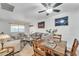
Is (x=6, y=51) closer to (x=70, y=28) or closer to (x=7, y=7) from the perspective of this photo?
(x=7, y=7)

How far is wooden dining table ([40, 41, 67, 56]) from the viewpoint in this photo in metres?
1.51

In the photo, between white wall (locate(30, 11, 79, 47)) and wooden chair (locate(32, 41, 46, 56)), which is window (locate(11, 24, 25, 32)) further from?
white wall (locate(30, 11, 79, 47))

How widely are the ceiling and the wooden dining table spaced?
1.57 ft

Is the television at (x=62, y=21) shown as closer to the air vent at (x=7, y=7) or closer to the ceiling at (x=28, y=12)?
the ceiling at (x=28, y=12)

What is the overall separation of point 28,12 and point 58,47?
0.78 meters

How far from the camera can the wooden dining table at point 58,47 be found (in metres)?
1.51

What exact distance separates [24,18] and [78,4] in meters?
0.91

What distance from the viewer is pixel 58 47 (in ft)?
5.05

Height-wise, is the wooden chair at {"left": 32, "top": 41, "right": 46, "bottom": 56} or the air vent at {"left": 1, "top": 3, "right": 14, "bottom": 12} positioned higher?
the air vent at {"left": 1, "top": 3, "right": 14, "bottom": 12}

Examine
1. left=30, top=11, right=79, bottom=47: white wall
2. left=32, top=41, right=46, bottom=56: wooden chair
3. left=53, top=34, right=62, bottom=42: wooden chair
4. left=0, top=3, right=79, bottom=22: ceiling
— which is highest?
left=0, top=3, right=79, bottom=22: ceiling

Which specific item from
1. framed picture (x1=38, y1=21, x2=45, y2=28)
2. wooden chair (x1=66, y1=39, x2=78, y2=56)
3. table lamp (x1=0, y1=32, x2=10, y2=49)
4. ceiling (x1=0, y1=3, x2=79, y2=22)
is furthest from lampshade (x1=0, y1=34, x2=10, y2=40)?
wooden chair (x1=66, y1=39, x2=78, y2=56)

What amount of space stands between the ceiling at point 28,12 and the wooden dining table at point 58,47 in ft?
1.57

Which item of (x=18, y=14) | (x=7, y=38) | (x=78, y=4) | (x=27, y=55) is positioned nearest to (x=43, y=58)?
(x=27, y=55)

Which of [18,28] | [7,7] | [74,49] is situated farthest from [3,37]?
[74,49]
